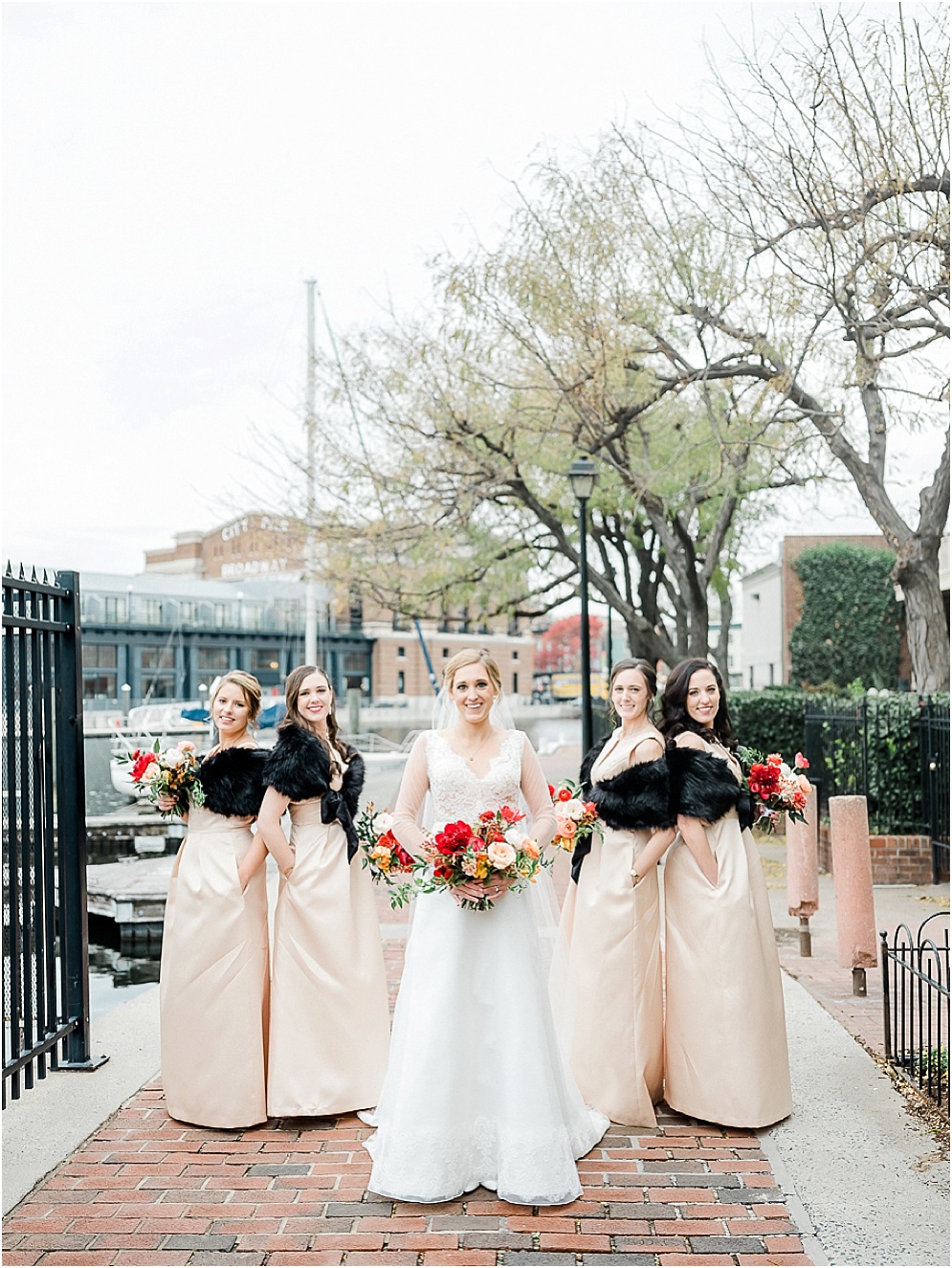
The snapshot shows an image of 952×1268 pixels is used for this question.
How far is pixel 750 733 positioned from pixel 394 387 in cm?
757

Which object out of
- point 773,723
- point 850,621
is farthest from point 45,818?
point 850,621

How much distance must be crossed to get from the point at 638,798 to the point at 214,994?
7.51 ft

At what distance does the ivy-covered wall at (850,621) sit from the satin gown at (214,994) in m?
25.4

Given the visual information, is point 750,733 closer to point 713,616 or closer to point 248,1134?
point 248,1134

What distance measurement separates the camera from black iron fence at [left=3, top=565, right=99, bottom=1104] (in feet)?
18.5

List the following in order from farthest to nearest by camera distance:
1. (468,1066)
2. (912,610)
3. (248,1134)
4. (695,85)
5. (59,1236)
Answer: (912,610), (695,85), (248,1134), (468,1066), (59,1236)

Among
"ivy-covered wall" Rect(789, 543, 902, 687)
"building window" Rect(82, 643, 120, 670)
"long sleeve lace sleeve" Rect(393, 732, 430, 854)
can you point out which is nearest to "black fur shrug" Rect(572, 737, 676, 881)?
"long sleeve lace sleeve" Rect(393, 732, 430, 854)

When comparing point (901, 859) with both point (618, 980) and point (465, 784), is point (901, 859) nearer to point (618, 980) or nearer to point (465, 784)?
point (618, 980)

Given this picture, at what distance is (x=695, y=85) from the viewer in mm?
12086

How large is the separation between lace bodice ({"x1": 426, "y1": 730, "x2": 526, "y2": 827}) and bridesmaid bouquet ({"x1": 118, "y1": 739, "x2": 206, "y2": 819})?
4.64 ft

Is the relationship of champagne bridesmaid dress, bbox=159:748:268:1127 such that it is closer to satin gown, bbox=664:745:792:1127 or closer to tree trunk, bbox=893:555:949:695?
satin gown, bbox=664:745:792:1127

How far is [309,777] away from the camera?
5.69 meters

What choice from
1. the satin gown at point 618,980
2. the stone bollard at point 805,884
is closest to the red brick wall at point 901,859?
the stone bollard at point 805,884

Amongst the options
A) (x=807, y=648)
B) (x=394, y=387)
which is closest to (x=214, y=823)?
(x=394, y=387)
